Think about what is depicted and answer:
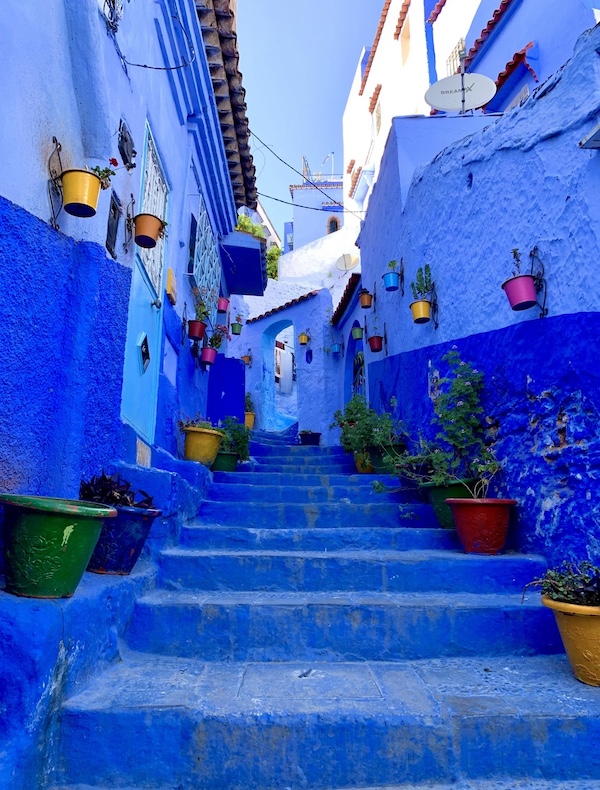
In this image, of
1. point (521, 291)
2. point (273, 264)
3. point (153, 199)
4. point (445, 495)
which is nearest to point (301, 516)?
point (445, 495)

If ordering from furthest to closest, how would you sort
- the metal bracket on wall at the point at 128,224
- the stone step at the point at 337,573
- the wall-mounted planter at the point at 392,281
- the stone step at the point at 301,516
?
the wall-mounted planter at the point at 392,281 < the stone step at the point at 301,516 < the metal bracket on wall at the point at 128,224 < the stone step at the point at 337,573

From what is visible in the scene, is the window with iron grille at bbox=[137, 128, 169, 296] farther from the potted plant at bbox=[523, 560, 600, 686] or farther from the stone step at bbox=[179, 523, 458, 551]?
the potted plant at bbox=[523, 560, 600, 686]

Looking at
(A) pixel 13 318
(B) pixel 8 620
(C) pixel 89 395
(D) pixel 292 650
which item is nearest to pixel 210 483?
(C) pixel 89 395

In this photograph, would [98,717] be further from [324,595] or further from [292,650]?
[324,595]

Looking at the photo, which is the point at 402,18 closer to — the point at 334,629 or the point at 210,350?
the point at 210,350

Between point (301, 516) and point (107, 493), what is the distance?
177 centimetres

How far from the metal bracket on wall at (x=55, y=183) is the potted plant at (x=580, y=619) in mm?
3112

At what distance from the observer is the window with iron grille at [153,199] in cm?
457

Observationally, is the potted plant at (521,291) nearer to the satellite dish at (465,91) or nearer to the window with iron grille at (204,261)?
the window with iron grille at (204,261)

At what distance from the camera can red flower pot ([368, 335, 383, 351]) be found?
24.0 feet

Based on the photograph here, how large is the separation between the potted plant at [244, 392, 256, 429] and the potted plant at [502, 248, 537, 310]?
9.08m

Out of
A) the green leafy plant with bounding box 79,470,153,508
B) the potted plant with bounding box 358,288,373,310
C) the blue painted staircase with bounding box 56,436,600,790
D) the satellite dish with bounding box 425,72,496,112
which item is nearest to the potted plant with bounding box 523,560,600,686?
the blue painted staircase with bounding box 56,436,600,790

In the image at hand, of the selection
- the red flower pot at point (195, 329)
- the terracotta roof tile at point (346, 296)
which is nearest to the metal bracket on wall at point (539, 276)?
the red flower pot at point (195, 329)

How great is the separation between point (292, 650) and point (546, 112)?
392 cm
